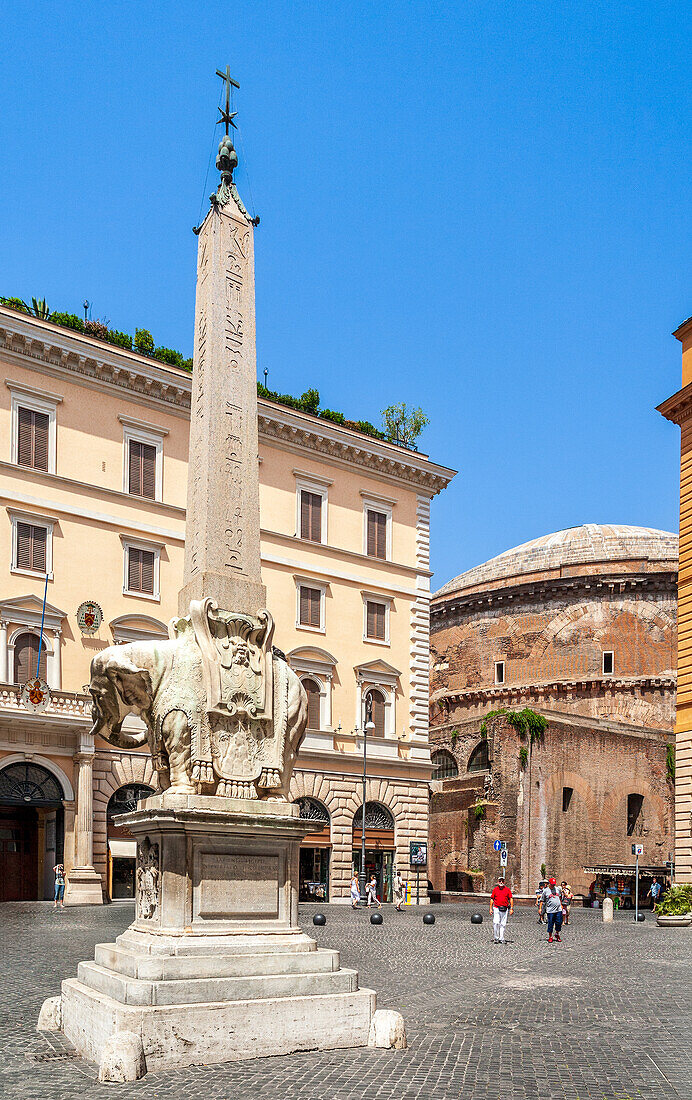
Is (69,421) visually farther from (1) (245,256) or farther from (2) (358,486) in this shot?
(1) (245,256)

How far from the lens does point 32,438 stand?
85.3ft

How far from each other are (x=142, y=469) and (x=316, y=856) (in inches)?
433

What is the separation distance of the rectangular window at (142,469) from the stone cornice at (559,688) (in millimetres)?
25669

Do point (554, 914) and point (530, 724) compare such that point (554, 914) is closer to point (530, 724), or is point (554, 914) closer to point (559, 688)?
point (530, 724)

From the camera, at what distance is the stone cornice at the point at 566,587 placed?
48.2 meters

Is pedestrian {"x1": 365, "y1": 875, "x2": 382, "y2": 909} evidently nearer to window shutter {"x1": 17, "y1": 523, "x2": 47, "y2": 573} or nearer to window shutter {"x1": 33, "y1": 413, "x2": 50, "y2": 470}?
window shutter {"x1": 17, "y1": 523, "x2": 47, "y2": 573}

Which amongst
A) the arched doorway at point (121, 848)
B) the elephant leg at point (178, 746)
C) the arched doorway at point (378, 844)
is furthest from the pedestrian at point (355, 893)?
the elephant leg at point (178, 746)

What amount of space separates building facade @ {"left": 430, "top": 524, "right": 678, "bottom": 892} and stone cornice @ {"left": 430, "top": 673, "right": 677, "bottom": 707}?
6 centimetres

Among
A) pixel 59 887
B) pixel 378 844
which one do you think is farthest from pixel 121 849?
pixel 378 844

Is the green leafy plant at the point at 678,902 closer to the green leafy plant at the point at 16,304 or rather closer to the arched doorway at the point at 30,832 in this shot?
the arched doorway at the point at 30,832

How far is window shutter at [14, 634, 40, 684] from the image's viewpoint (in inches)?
975

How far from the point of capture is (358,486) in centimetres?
3203

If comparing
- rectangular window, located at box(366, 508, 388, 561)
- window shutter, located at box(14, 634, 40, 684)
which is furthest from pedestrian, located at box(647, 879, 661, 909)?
window shutter, located at box(14, 634, 40, 684)

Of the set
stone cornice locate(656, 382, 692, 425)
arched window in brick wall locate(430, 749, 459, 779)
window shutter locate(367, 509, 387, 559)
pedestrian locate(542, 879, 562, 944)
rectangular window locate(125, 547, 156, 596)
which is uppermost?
stone cornice locate(656, 382, 692, 425)
